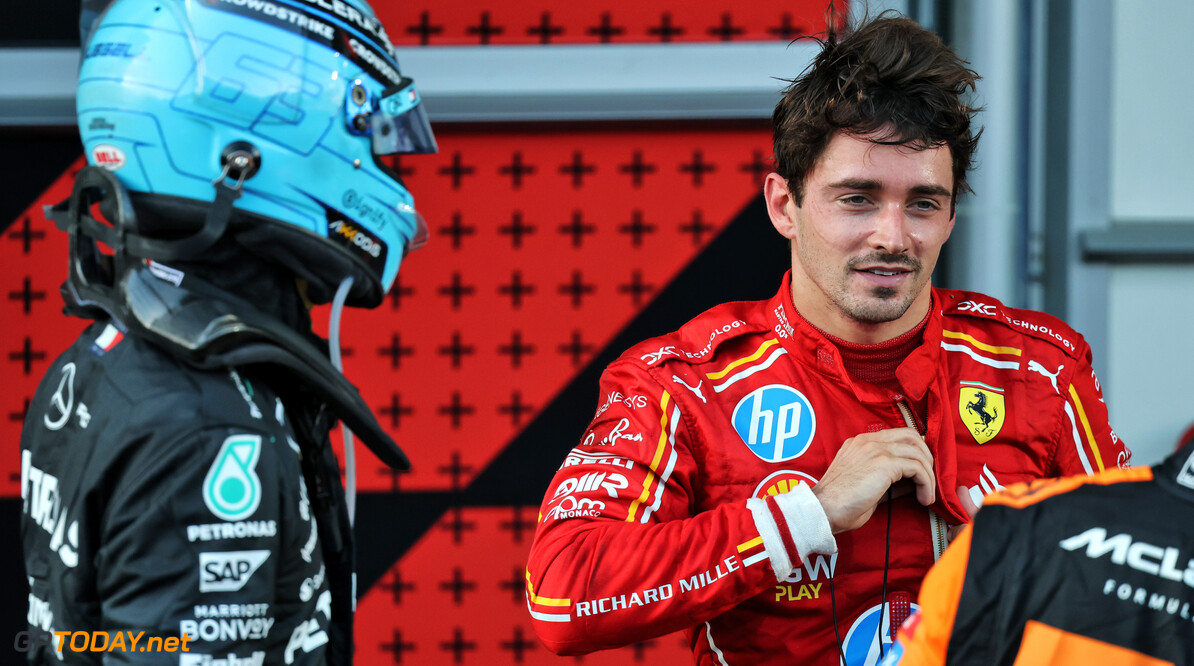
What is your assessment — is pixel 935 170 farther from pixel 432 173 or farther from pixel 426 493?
pixel 426 493

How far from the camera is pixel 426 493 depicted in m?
2.48

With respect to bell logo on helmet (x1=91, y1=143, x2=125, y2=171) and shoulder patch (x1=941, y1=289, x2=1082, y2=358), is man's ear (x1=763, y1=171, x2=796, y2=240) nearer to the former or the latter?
shoulder patch (x1=941, y1=289, x2=1082, y2=358)

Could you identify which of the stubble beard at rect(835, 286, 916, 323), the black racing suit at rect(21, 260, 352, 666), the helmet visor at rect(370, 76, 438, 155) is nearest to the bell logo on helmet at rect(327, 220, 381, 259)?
the helmet visor at rect(370, 76, 438, 155)

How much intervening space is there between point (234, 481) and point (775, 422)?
873 mm

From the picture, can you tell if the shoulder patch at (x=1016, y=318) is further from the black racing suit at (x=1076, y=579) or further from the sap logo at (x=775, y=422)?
the black racing suit at (x=1076, y=579)

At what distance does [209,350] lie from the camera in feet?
3.99

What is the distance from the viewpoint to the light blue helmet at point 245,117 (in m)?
1.29

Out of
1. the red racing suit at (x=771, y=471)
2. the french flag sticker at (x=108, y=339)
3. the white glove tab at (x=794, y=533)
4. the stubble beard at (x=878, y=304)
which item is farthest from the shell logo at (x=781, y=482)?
the french flag sticker at (x=108, y=339)

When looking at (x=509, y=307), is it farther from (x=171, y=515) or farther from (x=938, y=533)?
(x=171, y=515)

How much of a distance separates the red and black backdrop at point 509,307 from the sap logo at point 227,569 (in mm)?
1302

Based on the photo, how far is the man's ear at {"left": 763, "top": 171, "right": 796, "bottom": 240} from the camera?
1908mm

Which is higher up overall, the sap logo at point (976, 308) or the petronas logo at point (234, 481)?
the petronas logo at point (234, 481)

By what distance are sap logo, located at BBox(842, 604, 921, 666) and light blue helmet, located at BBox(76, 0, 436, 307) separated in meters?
0.90

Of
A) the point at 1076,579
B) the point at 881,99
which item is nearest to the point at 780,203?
the point at 881,99
